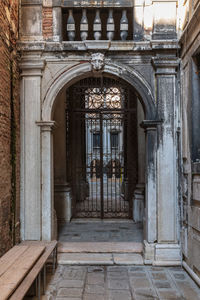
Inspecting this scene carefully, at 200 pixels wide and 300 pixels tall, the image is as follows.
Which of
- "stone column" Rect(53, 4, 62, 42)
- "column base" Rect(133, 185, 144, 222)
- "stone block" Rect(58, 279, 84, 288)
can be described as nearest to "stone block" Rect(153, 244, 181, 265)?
"stone block" Rect(58, 279, 84, 288)

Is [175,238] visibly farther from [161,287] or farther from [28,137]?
[28,137]

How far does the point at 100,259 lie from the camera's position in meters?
5.60

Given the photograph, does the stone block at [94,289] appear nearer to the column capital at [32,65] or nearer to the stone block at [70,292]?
the stone block at [70,292]

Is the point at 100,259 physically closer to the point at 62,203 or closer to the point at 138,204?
the point at 138,204

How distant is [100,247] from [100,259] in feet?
1.56

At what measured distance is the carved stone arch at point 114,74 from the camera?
5.66 meters

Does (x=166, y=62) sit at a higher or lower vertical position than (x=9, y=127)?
higher

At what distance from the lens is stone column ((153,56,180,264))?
18.1 ft

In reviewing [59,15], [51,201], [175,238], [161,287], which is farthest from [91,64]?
[161,287]

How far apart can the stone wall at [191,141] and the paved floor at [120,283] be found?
35cm

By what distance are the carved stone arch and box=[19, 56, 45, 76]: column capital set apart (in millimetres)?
374

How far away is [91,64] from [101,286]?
3924mm

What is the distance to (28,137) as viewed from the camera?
561 cm

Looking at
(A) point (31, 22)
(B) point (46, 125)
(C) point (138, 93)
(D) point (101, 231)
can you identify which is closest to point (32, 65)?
(A) point (31, 22)
